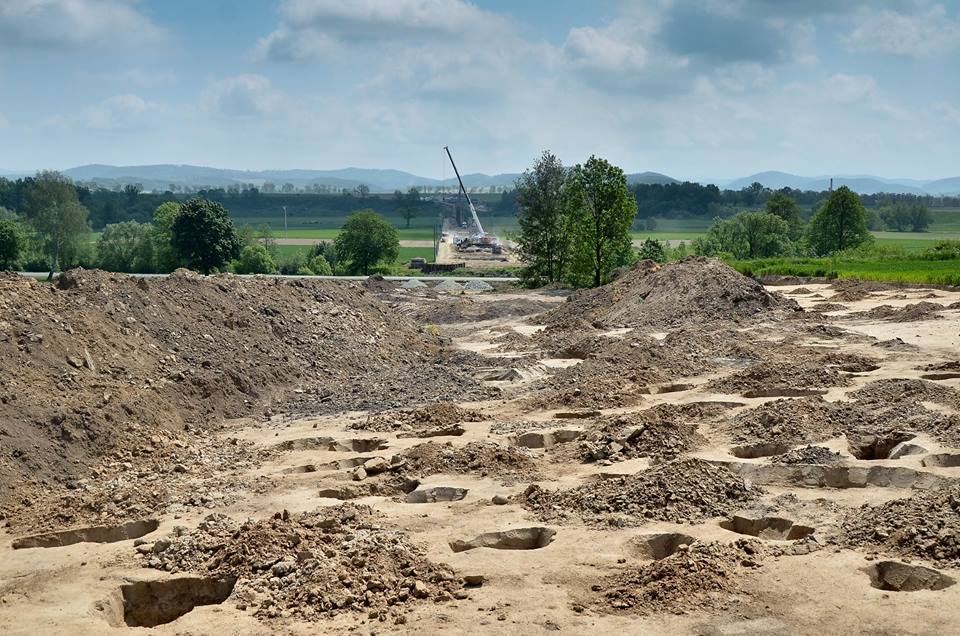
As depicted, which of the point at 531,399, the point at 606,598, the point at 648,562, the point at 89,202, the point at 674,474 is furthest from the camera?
the point at 89,202

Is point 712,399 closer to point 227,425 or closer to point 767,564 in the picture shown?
point 767,564

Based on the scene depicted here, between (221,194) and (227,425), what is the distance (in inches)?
6920

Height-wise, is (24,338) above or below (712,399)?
above

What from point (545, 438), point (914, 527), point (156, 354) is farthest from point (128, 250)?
point (914, 527)

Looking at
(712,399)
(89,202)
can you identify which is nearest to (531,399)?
(712,399)

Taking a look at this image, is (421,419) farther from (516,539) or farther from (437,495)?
(516,539)

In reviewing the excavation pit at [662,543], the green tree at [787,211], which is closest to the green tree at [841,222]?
the green tree at [787,211]

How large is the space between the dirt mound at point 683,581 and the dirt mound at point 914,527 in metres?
1.22

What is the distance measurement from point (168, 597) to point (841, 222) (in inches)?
2729

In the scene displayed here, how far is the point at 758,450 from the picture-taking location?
47.6ft

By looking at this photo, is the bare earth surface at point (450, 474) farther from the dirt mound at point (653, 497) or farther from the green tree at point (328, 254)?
the green tree at point (328, 254)

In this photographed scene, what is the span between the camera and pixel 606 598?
9594mm

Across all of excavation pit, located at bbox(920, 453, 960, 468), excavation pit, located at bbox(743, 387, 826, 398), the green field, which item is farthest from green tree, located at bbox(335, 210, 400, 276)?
excavation pit, located at bbox(920, 453, 960, 468)

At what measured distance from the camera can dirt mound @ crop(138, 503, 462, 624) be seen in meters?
9.70
